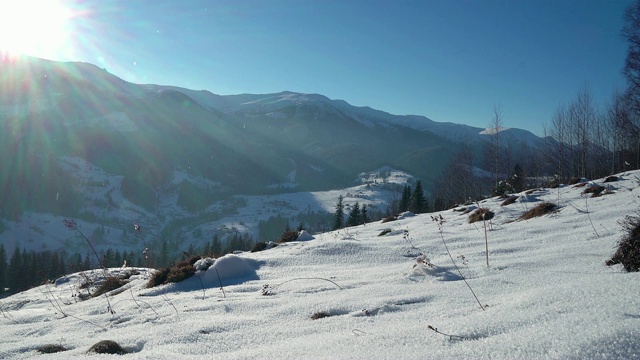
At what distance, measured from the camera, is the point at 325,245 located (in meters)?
7.25

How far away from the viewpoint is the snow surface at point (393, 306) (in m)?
1.88

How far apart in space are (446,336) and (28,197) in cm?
22074

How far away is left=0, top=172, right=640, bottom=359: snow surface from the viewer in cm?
188

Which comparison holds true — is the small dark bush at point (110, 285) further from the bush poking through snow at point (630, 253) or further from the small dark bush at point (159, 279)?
the bush poking through snow at point (630, 253)

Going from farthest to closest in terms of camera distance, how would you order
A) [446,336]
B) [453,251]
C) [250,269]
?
[250,269] → [453,251] → [446,336]

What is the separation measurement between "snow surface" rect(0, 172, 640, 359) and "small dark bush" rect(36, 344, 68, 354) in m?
0.06

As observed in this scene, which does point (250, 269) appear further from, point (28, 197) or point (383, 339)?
point (28, 197)

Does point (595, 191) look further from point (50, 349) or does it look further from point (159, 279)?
point (50, 349)

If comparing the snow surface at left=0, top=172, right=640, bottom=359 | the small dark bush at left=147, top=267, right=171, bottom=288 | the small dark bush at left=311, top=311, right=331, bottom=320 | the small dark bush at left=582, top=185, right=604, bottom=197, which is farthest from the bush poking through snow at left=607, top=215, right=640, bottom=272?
the small dark bush at left=582, top=185, right=604, bottom=197

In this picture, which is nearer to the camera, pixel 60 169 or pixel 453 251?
pixel 453 251

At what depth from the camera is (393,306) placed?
3.22 m

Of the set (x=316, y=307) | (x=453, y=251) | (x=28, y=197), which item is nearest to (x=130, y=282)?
(x=316, y=307)

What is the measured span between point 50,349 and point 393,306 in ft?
11.1

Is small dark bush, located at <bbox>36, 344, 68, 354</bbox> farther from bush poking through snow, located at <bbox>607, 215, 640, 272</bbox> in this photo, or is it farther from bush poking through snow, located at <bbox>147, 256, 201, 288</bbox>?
bush poking through snow, located at <bbox>607, 215, 640, 272</bbox>
